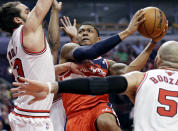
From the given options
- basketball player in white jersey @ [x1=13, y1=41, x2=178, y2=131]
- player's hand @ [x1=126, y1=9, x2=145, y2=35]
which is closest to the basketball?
player's hand @ [x1=126, y1=9, x2=145, y2=35]

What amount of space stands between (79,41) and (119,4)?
15072 millimetres

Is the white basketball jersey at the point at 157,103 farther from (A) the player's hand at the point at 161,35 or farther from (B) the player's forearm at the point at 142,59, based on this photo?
(B) the player's forearm at the point at 142,59

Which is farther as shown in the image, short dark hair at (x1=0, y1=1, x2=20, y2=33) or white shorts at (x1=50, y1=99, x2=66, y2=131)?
white shorts at (x1=50, y1=99, x2=66, y2=131)

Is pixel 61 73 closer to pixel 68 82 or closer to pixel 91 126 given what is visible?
pixel 91 126

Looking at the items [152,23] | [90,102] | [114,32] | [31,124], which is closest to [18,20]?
[31,124]

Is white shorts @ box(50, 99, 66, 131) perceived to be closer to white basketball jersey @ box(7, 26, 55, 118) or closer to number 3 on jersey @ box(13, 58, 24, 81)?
white basketball jersey @ box(7, 26, 55, 118)

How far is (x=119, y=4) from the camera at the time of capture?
63.1 feet

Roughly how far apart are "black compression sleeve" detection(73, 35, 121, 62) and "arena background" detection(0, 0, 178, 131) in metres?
1.88

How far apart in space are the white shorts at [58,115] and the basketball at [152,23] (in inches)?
67.2

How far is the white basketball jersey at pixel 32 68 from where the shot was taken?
3436 millimetres

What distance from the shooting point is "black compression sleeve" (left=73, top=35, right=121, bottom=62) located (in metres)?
3.49

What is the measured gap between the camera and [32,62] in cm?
344

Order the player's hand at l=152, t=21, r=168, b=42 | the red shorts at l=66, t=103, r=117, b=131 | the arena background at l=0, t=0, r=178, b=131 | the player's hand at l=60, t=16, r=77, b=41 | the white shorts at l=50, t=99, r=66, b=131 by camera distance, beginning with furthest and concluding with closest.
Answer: the arena background at l=0, t=0, r=178, b=131
the player's hand at l=60, t=16, r=77, b=41
the white shorts at l=50, t=99, r=66, b=131
the red shorts at l=66, t=103, r=117, b=131
the player's hand at l=152, t=21, r=168, b=42

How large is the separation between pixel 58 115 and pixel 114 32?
28.7 ft
